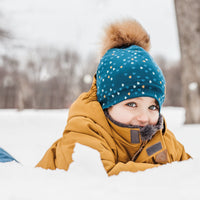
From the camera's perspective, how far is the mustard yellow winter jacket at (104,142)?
0.82m

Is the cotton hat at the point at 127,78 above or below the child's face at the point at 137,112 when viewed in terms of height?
above

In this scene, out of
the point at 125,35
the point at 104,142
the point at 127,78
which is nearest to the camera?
the point at 104,142

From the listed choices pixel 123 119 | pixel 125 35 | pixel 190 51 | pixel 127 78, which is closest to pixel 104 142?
pixel 123 119

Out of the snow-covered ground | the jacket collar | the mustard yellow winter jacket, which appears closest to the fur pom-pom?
the mustard yellow winter jacket

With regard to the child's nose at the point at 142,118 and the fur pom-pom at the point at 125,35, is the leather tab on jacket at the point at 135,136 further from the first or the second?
the fur pom-pom at the point at 125,35

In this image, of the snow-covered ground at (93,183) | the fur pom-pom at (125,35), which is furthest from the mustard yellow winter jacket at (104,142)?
the fur pom-pom at (125,35)

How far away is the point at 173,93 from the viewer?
47.0 ft

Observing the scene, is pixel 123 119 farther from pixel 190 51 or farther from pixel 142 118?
pixel 190 51

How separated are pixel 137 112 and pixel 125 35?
1.72 ft

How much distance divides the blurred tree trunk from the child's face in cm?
311

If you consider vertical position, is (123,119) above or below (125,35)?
below

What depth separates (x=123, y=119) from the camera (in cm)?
93

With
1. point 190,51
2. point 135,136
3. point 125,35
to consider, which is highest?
point 125,35

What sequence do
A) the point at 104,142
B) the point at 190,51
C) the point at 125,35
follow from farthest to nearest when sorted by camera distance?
the point at 190,51, the point at 125,35, the point at 104,142
